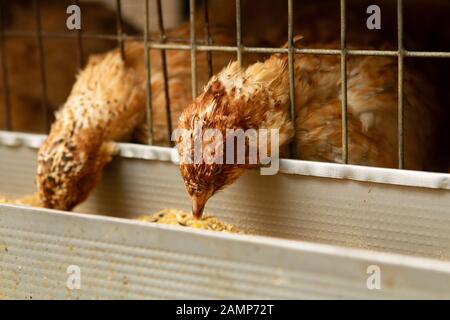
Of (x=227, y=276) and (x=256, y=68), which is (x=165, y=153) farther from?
(x=227, y=276)

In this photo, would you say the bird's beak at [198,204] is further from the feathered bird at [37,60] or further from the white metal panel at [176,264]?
the feathered bird at [37,60]

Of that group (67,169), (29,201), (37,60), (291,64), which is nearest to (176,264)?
(291,64)

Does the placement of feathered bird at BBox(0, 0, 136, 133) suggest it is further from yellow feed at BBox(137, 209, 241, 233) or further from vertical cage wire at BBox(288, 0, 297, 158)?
vertical cage wire at BBox(288, 0, 297, 158)

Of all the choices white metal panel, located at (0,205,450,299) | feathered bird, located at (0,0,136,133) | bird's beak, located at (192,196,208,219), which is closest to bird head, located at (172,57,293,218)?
bird's beak, located at (192,196,208,219)

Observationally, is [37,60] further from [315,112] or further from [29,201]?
[315,112]

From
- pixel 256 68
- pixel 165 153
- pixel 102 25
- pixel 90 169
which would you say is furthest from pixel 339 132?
pixel 102 25

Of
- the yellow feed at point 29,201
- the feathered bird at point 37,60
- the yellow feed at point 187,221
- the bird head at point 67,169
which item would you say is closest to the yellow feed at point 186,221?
the yellow feed at point 187,221
